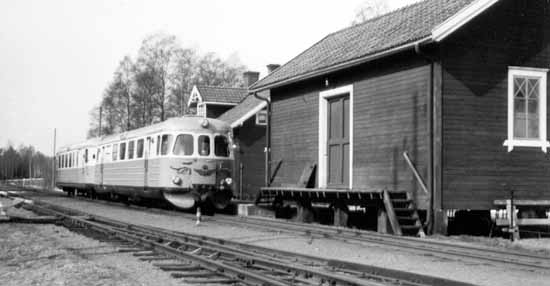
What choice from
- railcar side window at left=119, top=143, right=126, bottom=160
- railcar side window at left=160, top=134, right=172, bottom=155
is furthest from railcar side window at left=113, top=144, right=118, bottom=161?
railcar side window at left=160, top=134, right=172, bottom=155

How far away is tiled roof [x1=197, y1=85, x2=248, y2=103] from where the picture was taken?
40.7 meters

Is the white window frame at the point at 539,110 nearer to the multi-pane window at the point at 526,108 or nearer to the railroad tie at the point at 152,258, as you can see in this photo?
the multi-pane window at the point at 526,108

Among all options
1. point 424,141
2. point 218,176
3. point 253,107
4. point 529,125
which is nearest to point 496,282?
point 424,141

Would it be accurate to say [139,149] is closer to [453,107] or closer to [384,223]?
[384,223]

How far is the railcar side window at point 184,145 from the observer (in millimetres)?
20875

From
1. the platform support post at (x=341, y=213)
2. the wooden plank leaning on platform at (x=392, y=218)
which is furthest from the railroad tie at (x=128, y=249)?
the platform support post at (x=341, y=213)

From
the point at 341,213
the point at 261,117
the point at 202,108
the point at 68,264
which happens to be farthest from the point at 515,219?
the point at 202,108

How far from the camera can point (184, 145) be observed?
826 inches

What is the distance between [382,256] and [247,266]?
8.45ft

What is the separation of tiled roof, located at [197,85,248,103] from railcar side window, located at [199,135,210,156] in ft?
63.0

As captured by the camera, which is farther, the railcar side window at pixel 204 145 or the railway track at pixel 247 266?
the railcar side window at pixel 204 145

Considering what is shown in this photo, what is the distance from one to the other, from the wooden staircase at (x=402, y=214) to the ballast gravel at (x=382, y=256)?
1626 millimetres

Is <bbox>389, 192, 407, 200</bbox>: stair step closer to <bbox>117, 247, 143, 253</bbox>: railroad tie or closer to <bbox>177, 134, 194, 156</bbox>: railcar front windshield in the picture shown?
<bbox>117, 247, 143, 253</bbox>: railroad tie

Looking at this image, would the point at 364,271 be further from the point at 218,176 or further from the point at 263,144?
the point at 263,144
